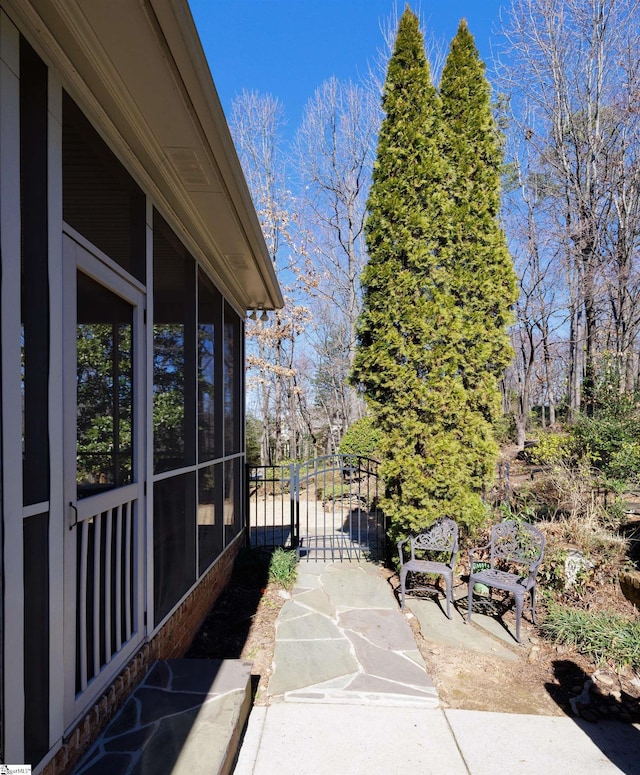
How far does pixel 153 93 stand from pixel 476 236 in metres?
3.96

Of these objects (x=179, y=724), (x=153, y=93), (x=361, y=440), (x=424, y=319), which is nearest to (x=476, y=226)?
(x=424, y=319)

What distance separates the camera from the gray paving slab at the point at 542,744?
7.48 feet

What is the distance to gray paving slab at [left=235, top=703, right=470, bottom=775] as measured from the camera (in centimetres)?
227

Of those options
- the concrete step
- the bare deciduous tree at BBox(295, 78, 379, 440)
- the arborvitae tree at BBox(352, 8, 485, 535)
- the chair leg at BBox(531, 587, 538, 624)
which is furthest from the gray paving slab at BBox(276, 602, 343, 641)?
the bare deciduous tree at BBox(295, 78, 379, 440)

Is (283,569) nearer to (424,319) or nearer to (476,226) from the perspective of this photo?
(424,319)

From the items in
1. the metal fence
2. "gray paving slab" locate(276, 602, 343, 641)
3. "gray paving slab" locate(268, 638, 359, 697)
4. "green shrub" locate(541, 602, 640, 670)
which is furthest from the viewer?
the metal fence

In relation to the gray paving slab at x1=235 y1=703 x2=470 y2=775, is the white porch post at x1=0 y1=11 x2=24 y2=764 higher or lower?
higher

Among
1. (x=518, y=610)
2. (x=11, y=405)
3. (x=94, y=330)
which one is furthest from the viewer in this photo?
(x=518, y=610)

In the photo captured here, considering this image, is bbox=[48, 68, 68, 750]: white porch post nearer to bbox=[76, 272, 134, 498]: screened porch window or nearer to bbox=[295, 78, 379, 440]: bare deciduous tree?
bbox=[76, 272, 134, 498]: screened porch window

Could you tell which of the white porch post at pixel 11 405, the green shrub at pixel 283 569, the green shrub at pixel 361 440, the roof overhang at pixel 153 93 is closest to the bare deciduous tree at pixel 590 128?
the green shrub at pixel 361 440

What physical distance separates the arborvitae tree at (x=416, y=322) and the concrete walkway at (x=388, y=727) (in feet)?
4.59

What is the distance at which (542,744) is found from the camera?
2455 mm

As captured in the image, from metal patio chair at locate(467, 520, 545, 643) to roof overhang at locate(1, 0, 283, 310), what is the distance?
346 cm

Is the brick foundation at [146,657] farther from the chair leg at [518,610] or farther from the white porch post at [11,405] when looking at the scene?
the chair leg at [518,610]
